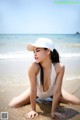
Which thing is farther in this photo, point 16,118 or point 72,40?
point 72,40

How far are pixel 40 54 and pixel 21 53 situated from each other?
0.18m

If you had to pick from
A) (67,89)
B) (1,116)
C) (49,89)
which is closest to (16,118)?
(1,116)

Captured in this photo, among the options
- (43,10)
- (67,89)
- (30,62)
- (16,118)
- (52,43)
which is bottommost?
(16,118)

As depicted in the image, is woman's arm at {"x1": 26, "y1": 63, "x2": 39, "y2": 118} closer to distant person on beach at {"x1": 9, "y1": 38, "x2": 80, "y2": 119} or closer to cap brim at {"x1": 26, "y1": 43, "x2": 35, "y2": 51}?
distant person on beach at {"x1": 9, "y1": 38, "x2": 80, "y2": 119}

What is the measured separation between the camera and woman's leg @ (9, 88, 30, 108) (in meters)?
1.61

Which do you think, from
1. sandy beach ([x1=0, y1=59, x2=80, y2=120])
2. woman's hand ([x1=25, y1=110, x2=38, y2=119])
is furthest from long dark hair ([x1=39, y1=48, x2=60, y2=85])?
woman's hand ([x1=25, y1=110, x2=38, y2=119])

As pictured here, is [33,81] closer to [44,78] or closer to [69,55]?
[44,78]

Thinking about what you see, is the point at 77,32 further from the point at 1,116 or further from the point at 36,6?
the point at 1,116

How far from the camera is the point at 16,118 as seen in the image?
5.08 ft

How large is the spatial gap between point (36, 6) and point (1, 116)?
2.58ft

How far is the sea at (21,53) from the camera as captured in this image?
164 cm

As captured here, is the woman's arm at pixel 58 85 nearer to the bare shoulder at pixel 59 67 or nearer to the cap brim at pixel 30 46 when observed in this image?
the bare shoulder at pixel 59 67

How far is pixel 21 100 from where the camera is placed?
1629 mm

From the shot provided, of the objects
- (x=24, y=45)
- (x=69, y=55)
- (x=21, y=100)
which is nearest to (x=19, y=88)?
(x=21, y=100)
